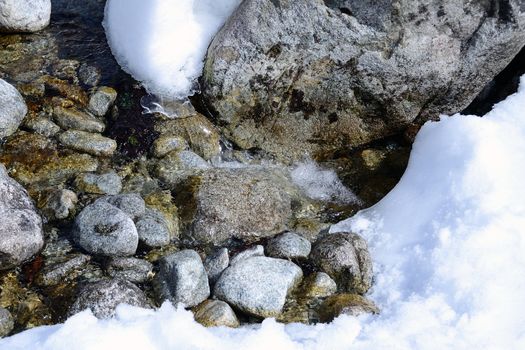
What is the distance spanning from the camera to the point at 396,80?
664 cm

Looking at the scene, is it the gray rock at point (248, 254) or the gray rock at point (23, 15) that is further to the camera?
the gray rock at point (23, 15)

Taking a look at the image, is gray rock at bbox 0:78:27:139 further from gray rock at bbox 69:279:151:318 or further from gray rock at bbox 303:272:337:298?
gray rock at bbox 303:272:337:298

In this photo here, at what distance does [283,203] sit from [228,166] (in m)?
0.83

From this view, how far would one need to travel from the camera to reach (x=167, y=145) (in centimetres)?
639

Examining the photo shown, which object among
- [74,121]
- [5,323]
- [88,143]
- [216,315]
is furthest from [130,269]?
[74,121]

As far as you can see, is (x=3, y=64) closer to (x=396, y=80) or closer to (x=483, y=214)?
(x=396, y=80)

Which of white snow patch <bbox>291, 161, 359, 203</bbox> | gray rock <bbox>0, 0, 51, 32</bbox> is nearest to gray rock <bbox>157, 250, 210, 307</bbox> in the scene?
white snow patch <bbox>291, 161, 359, 203</bbox>

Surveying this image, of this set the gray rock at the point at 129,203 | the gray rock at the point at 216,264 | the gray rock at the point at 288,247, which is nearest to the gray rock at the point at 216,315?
the gray rock at the point at 216,264

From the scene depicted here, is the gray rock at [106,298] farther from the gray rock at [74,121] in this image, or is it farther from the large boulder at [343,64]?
the large boulder at [343,64]

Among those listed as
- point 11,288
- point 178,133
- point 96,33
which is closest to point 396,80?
point 178,133

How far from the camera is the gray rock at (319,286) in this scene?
16.9 ft

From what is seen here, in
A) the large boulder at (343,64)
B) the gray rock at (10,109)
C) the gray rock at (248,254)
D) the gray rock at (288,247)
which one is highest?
the large boulder at (343,64)

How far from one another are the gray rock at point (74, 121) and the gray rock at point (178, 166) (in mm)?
766

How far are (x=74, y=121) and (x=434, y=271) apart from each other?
3731 mm
